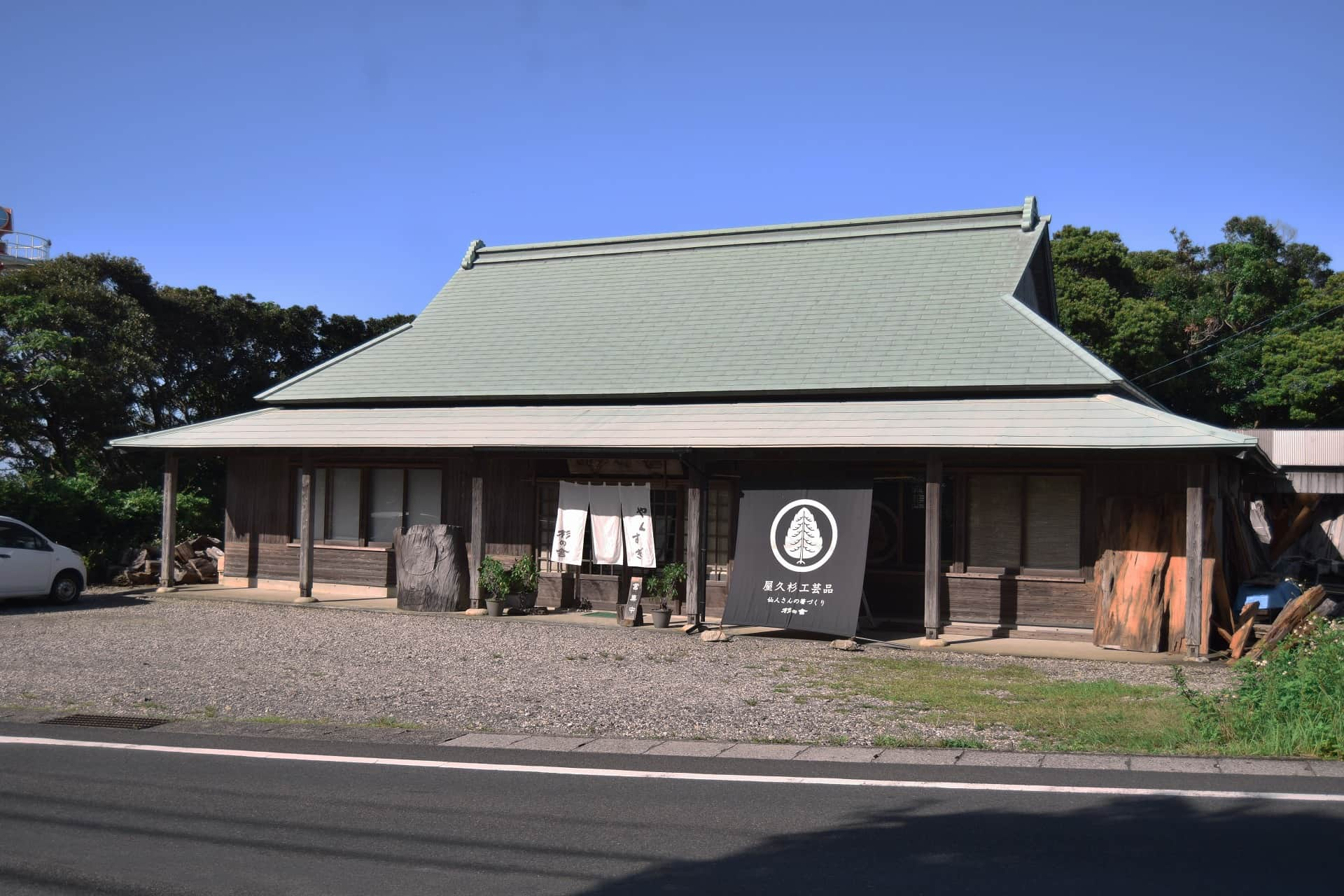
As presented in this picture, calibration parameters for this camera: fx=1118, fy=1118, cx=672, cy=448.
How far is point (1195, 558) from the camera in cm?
1320

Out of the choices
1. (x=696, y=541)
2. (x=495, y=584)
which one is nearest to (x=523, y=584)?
(x=495, y=584)

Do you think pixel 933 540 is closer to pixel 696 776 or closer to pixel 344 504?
pixel 696 776

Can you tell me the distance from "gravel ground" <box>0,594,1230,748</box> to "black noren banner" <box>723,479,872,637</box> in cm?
48

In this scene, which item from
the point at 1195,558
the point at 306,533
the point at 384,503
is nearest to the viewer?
the point at 1195,558

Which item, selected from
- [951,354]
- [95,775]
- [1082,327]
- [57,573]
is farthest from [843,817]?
[1082,327]

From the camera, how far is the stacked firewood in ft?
69.6

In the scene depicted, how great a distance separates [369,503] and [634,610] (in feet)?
20.1

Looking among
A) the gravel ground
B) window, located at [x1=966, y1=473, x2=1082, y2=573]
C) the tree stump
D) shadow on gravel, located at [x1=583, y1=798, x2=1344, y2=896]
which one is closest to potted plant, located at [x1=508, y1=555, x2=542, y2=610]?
the tree stump

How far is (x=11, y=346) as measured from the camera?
25.4 m

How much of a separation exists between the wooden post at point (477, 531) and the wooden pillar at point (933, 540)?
22.0 ft

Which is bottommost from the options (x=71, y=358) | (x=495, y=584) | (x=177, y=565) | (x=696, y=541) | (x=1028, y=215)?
(x=177, y=565)

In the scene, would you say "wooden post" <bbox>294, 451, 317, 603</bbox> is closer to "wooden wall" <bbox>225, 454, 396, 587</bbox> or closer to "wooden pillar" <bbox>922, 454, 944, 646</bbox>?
"wooden wall" <bbox>225, 454, 396, 587</bbox>

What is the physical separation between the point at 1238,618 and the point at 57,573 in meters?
17.7

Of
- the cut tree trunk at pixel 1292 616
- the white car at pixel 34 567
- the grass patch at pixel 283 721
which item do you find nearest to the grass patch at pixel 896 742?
the grass patch at pixel 283 721
